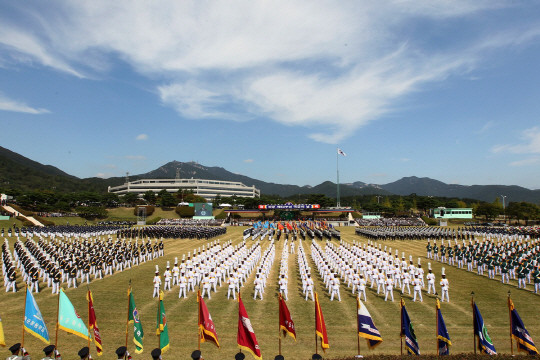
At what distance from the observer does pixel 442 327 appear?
25.1 ft

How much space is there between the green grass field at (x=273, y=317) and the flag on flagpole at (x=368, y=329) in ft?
5.36

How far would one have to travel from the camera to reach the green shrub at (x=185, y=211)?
84438mm

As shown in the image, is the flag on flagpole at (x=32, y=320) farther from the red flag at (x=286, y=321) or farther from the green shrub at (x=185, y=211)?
the green shrub at (x=185, y=211)

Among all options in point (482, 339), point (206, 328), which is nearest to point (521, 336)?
point (482, 339)

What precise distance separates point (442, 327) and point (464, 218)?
3371 inches

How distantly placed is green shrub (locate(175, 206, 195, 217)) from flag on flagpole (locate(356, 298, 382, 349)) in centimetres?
7956

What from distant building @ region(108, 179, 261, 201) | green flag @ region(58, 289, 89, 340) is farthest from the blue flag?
distant building @ region(108, 179, 261, 201)

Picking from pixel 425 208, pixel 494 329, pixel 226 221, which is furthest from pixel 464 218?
pixel 494 329

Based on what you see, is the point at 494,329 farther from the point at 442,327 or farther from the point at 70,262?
the point at 70,262

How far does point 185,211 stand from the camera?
278ft

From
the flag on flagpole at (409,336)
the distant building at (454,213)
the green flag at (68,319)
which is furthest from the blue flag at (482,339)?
the distant building at (454,213)

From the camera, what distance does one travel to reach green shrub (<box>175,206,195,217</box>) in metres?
84.4

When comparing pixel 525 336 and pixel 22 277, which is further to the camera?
pixel 22 277

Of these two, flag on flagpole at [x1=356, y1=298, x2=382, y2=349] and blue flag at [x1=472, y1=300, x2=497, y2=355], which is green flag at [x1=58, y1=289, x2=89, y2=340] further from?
blue flag at [x1=472, y1=300, x2=497, y2=355]
